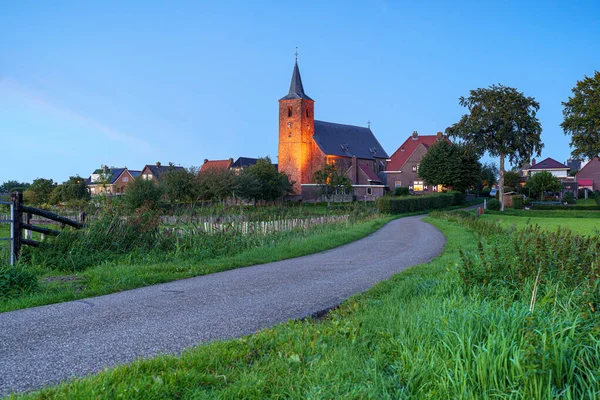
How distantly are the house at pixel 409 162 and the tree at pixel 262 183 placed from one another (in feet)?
65.2

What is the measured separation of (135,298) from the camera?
25.5ft

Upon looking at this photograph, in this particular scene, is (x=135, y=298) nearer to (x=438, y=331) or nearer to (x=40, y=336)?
(x=40, y=336)

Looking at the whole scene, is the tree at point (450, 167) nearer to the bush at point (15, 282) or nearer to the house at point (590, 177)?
the house at point (590, 177)

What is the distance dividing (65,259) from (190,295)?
4.73m

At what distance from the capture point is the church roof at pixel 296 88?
285 ft

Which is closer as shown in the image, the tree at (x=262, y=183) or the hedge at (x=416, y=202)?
the hedge at (x=416, y=202)

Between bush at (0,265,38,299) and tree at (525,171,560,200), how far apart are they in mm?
81802

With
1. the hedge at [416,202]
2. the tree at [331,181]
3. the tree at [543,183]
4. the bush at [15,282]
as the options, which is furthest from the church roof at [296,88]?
the bush at [15,282]

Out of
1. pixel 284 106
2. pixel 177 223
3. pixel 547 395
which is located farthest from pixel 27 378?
pixel 284 106

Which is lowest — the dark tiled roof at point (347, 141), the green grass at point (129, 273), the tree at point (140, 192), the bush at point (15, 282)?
the green grass at point (129, 273)

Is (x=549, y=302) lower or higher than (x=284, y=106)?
lower

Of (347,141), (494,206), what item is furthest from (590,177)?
(494,206)

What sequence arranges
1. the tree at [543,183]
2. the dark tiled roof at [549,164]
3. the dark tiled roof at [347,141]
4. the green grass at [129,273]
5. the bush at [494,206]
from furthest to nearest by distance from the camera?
1. the dark tiled roof at [549,164]
2. the dark tiled roof at [347,141]
3. the tree at [543,183]
4. the bush at [494,206]
5. the green grass at [129,273]

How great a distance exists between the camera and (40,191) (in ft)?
222
